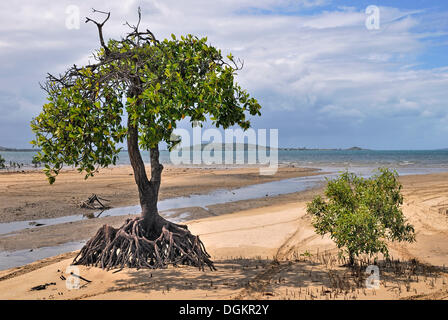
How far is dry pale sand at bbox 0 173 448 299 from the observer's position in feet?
29.1

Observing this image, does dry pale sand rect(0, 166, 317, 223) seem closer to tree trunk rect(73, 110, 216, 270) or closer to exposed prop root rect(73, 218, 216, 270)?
exposed prop root rect(73, 218, 216, 270)

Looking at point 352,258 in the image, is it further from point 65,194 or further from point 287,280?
point 65,194

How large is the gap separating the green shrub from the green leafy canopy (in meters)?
3.49

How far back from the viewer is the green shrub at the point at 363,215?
9.84 m

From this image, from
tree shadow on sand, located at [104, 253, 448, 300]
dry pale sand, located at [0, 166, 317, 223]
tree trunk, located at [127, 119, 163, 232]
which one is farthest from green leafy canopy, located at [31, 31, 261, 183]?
dry pale sand, located at [0, 166, 317, 223]

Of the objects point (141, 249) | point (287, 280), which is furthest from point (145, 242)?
point (287, 280)

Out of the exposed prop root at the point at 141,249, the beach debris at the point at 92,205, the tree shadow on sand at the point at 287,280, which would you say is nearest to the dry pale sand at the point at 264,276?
the tree shadow on sand at the point at 287,280

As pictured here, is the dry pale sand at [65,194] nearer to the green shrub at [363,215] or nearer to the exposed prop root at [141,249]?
the exposed prop root at [141,249]

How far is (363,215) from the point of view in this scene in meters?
9.88

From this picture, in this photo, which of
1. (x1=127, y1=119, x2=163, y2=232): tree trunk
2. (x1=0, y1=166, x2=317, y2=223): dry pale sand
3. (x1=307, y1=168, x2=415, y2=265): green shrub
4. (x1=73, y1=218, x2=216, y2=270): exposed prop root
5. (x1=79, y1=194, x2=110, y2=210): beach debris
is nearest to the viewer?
(x1=307, y1=168, x2=415, y2=265): green shrub

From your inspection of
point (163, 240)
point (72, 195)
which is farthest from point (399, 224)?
point (72, 195)

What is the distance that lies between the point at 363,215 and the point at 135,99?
6.54m

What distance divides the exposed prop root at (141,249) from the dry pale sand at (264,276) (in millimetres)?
284

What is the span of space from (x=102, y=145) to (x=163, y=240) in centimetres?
329
